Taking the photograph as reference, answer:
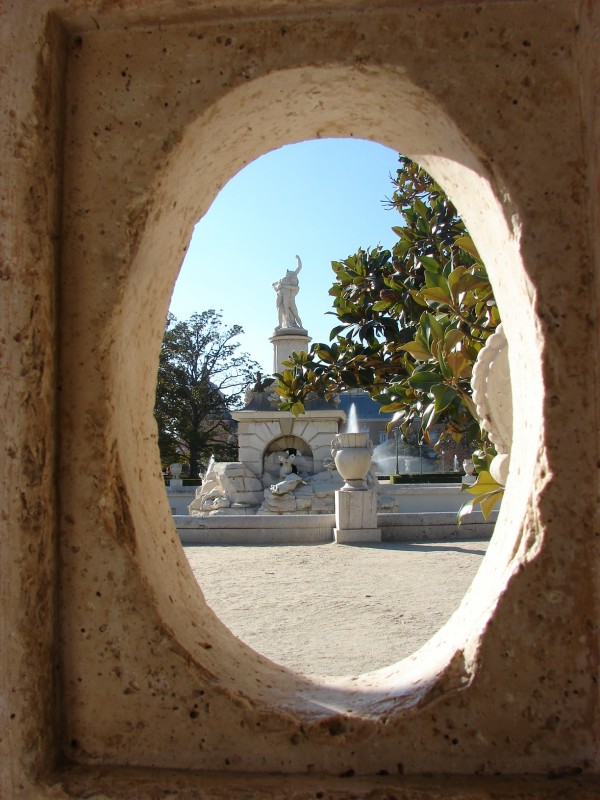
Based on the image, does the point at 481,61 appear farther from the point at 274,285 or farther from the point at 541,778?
the point at 274,285

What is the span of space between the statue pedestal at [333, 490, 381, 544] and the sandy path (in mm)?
428

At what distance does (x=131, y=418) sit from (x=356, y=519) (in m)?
8.80

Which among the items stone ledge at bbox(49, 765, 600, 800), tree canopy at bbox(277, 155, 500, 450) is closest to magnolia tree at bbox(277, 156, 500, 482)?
tree canopy at bbox(277, 155, 500, 450)

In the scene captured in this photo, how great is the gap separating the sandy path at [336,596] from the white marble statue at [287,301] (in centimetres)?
1254

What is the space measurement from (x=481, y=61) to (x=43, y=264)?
1049 millimetres

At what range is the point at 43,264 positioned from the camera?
1.42 meters

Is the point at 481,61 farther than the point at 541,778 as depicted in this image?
Yes

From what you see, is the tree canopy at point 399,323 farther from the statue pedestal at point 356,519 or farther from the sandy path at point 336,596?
the statue pedestal at point 356,519

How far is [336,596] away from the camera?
5914mm

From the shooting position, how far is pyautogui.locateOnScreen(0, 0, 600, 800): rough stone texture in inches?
52.1

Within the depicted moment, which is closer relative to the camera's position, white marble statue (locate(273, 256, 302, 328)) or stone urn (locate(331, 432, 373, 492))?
stone urn (locate(331, 432, 373, 492))

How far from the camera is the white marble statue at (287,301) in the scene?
69.5 ft

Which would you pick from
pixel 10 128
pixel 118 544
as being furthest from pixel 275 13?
pixel 118 544

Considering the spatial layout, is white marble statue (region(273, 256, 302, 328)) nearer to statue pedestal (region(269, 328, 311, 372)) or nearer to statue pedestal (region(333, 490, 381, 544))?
statue pedestal (region(269, 328, 311, 372))
